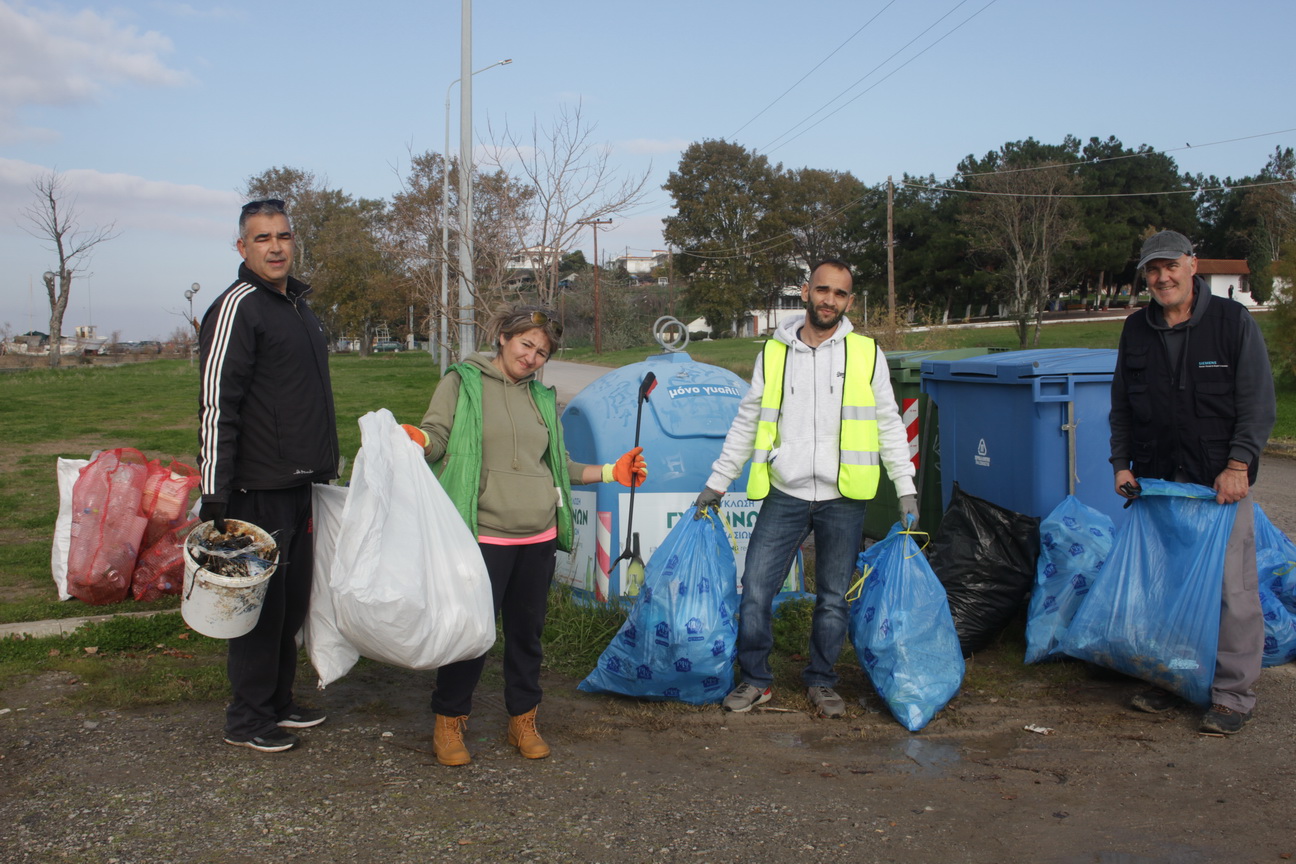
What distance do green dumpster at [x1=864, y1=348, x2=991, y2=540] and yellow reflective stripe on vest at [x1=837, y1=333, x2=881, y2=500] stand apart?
1789 millimetres

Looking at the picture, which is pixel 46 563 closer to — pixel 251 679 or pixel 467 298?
pixel 251 679

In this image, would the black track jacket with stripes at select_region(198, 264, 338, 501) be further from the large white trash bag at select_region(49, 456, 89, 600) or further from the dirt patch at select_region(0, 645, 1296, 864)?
the large white trash bag at select_region(49, 456, 89, 600)

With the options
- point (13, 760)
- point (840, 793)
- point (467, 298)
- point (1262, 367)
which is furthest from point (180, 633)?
point (467, 298)

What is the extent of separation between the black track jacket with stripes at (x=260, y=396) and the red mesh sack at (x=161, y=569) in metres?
2.29

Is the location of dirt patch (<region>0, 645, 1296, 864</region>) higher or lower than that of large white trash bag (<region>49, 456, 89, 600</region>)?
lower

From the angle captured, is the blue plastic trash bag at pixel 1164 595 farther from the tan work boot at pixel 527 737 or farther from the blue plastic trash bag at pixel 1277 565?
the tan work boot at pixel 527 737

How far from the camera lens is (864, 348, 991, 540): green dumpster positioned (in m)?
6.07

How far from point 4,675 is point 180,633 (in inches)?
29.6

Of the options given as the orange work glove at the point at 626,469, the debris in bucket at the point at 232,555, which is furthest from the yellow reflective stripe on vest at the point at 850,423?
the debris in bucket at the point at 232,555

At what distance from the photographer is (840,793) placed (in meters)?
3.25

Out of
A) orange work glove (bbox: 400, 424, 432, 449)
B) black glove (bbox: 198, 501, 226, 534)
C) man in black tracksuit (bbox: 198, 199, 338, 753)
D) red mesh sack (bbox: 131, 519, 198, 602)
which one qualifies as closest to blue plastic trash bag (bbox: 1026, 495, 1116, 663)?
orange work glove (bbox: 400, 424, 432, 449)

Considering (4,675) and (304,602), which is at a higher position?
(304,602)

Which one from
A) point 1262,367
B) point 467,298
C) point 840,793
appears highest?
point 467,298

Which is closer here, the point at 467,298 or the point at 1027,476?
the point at 1027,476
